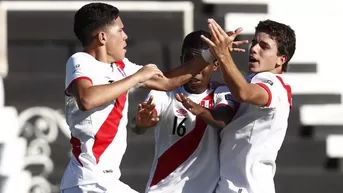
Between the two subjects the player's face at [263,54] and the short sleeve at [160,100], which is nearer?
the player's face at [263,54]

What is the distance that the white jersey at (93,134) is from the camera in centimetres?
643

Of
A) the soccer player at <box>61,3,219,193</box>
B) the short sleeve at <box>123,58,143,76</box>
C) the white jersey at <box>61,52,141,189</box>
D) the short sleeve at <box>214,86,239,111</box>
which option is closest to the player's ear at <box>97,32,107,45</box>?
the soccer player at <box>61,3,219,193</box>

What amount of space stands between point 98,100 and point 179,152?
2.71 feet

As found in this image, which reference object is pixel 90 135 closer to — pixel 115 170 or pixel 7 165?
pixel 115 170

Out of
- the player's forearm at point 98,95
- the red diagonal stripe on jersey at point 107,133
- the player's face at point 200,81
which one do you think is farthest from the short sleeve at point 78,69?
the player's face at point 200,81

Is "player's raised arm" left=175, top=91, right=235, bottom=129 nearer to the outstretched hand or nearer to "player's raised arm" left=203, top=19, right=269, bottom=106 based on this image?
the outstretched hand

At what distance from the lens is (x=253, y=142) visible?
677cm

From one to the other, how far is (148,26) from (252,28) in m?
0.91

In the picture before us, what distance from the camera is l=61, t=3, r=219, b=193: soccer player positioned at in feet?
20.8

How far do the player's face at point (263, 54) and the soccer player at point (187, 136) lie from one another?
0.83 feet

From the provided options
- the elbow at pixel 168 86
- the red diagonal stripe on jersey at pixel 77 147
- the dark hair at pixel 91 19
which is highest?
the dark hair at pixel 91 19

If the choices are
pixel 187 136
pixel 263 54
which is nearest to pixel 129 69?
pixel 187 136

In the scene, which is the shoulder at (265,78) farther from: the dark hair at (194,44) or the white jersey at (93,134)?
the white jersey at (93,134)

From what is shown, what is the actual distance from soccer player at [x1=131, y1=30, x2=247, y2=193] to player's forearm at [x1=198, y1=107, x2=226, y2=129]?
8 cm
